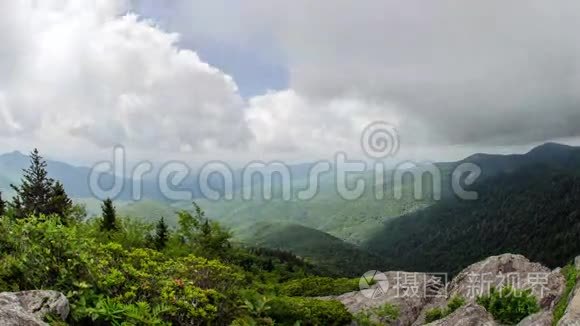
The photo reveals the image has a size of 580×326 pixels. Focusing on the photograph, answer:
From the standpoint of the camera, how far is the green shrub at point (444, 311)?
1959 cm

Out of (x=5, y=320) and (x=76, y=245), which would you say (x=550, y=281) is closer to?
(x=76, y=245)

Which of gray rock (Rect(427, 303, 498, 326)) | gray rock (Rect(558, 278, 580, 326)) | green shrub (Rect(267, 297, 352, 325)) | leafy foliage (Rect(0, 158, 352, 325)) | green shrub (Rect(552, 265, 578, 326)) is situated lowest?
green shrub (Rect(267, 297, 352, 325))

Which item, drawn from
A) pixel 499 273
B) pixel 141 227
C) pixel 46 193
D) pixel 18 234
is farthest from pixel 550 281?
pixel 46 193

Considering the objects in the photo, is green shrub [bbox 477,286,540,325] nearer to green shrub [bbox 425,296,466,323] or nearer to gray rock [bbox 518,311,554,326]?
gray rock [bbox 518,311,554,326]

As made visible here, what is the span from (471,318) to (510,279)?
6.56m

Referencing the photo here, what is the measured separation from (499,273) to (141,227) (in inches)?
1958

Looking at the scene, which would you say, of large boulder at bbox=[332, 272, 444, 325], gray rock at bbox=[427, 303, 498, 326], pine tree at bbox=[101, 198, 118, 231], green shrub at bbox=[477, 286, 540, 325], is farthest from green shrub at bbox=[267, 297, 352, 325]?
pine tree at bbox=[101, 198, 118, 231]

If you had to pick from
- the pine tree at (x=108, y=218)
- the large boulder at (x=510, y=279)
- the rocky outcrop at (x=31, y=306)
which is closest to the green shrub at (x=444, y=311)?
the large boulder at (x=510, y=279)

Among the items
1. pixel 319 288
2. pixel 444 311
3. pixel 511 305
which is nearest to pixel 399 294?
pixel 444 311

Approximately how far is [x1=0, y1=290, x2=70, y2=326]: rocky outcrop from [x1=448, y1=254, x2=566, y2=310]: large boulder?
14989 millimetres

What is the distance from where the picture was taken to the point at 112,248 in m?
14.0

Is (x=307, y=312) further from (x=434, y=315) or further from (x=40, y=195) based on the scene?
(x=40, y=195)

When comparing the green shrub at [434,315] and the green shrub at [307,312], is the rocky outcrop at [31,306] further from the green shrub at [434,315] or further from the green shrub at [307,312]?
the green shrub at [434,315]

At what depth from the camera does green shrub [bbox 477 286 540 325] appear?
1650cm
